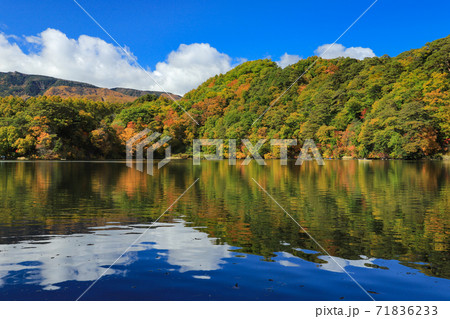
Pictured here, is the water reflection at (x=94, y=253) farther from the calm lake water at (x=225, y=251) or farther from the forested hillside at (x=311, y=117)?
the forested hillside at (x=311, y=117)

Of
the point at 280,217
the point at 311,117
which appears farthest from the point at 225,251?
the point at 311,117

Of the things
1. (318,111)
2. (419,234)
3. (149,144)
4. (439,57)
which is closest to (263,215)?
(419,234)

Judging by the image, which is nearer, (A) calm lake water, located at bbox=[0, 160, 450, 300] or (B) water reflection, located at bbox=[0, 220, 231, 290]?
(A) calm lake water, located at bbox=[0, 160, 450, 300]

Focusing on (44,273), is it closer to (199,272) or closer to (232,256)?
(199,272)

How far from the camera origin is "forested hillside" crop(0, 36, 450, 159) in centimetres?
6706

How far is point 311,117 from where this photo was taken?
9231 cm

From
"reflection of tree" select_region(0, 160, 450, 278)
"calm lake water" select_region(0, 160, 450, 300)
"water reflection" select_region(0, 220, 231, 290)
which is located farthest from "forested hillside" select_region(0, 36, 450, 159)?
"water reflection" select_region(0, 220, 231, 290)

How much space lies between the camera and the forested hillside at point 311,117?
67.1m

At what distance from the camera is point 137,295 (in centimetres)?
500

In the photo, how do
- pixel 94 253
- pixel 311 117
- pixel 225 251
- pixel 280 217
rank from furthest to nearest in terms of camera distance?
pixel 311 117 → pixel 280 217 → pixel 225 251 → pixel 94 253

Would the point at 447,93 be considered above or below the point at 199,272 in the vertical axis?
above

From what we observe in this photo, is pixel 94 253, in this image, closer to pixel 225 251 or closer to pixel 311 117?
pixel 225 251

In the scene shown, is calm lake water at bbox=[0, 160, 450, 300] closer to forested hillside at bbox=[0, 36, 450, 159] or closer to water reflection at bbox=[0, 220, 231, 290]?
water reflection at bbox=[0, 220, 231, 290]
